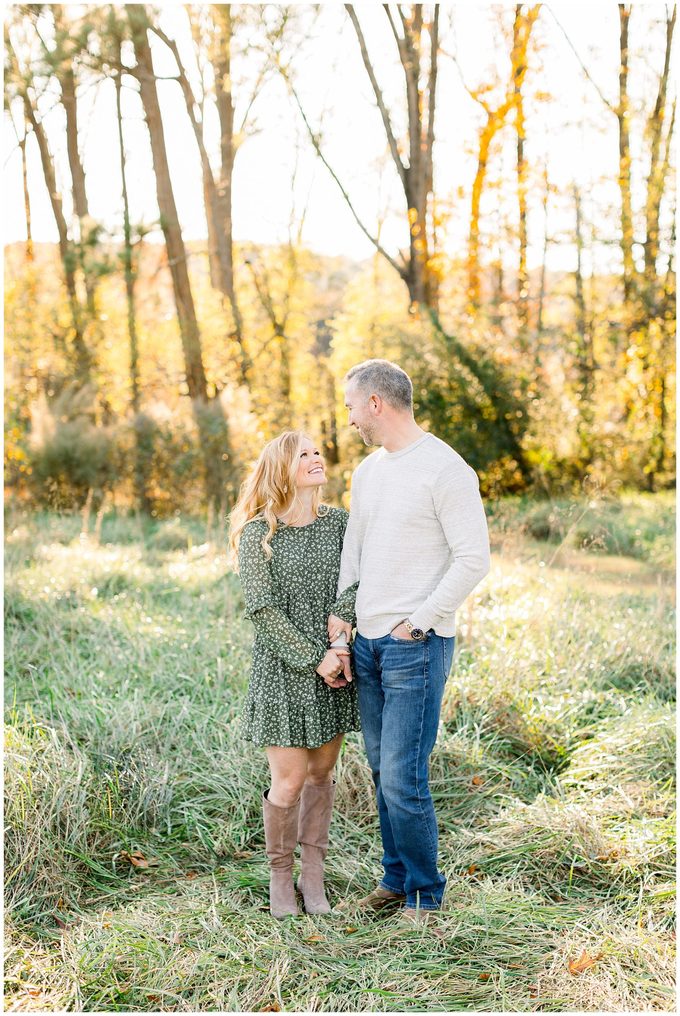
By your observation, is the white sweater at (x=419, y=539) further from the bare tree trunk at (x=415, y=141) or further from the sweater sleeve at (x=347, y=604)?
the bare tree trunk at (x=415, y=141)

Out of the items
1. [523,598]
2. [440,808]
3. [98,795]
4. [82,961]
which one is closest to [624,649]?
[523,598]

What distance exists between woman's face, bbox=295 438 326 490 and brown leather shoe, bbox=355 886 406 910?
4.73 feet

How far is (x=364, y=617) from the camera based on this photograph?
2973 mm

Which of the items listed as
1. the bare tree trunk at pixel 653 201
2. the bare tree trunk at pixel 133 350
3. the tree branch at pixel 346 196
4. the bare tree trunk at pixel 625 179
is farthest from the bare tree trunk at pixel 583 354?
the bare tree trunk at pixel 133 350

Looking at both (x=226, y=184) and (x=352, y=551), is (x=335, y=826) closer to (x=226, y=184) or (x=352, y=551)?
(x=352, y=551)

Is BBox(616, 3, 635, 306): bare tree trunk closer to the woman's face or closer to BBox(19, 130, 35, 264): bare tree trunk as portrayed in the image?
BBox(19, 130, 35, 264): bare tree trunk

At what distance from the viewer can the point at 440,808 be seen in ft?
12.5

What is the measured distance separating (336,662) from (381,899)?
2.94ft

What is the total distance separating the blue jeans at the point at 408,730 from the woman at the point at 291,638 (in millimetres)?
106

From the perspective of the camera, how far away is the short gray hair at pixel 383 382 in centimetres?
294

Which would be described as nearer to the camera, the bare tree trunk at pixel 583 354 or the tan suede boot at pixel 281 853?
the tan suede boot at pixel 281 853

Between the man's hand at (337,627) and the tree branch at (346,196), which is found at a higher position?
the tree branch at (346,196)

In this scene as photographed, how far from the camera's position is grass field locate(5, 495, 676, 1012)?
2770 millimetres

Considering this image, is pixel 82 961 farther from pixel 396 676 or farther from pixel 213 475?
pixel 213 475
